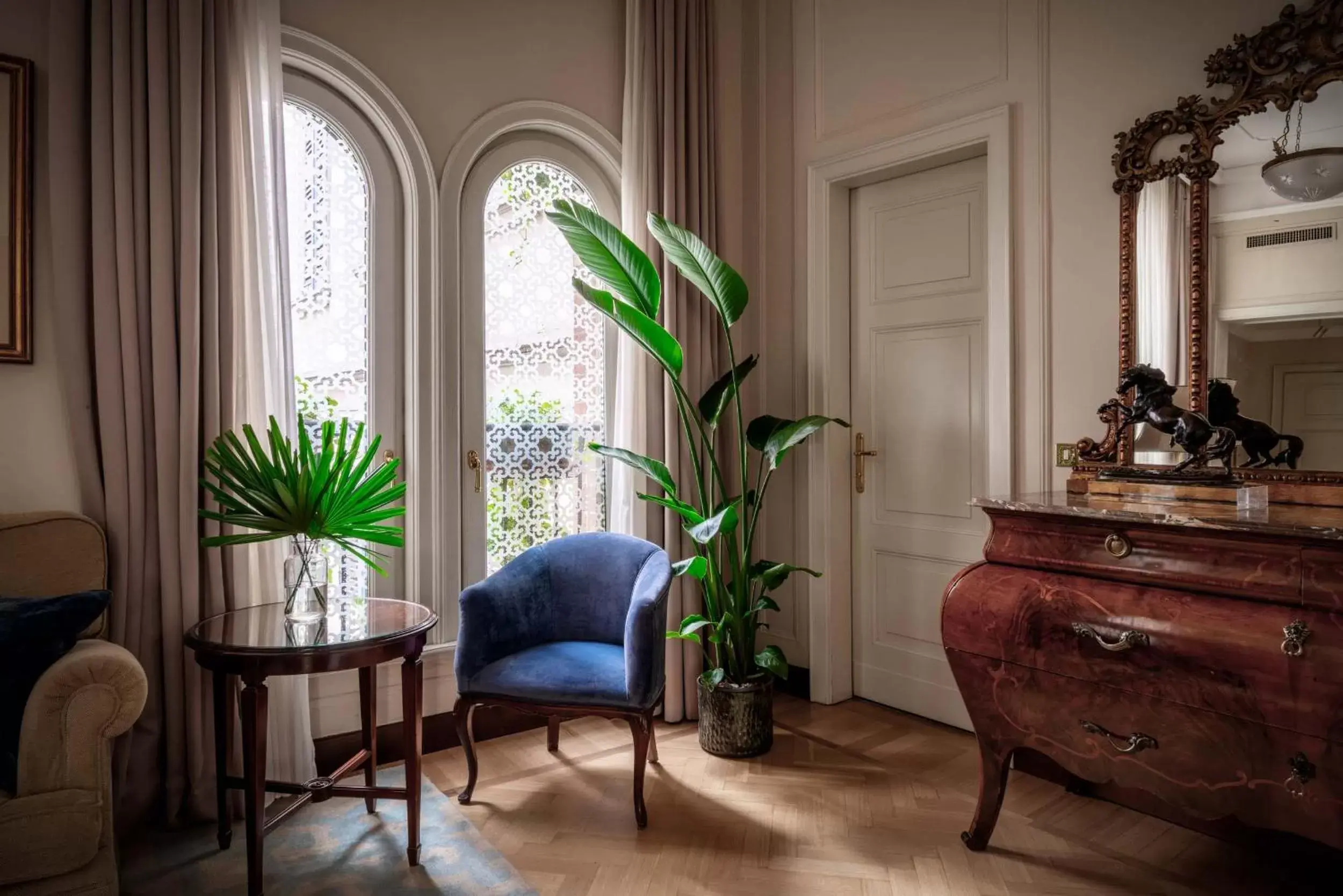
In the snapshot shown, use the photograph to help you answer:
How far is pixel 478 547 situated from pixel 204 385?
1076 millimetres

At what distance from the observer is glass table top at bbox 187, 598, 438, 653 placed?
2.06m

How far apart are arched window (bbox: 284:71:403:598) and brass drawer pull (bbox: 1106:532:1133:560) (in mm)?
2196

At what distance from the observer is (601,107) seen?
11.2 ft

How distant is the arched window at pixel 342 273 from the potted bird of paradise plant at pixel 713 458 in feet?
2.05

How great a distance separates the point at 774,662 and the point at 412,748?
129 cm

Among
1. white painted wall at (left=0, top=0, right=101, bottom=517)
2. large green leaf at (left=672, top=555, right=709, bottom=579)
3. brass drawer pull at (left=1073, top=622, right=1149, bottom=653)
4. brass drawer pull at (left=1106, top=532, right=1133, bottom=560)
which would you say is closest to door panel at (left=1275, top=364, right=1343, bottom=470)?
brass drawer pull at (left=1106, top=532, right=1133, bottom=560)

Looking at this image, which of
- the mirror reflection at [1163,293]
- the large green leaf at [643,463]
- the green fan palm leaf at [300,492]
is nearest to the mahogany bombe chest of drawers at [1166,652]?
the mirror reflection at [1163,293]

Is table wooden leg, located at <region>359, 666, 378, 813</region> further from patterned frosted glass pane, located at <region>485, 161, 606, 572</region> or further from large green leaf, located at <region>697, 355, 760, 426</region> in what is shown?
large green leaf, located at <region>697, 355, 760, 426</region>

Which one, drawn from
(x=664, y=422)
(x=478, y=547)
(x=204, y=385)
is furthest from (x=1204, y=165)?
(x=204, y=385)

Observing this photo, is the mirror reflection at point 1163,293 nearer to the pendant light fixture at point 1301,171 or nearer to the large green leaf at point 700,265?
the pendant light fixture at point 1301,171

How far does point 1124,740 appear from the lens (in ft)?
6.39

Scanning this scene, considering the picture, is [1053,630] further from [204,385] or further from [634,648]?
[204,385]

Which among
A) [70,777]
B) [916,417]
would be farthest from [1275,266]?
[70,777]

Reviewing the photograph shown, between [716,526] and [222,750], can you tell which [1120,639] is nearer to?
[716,526]
